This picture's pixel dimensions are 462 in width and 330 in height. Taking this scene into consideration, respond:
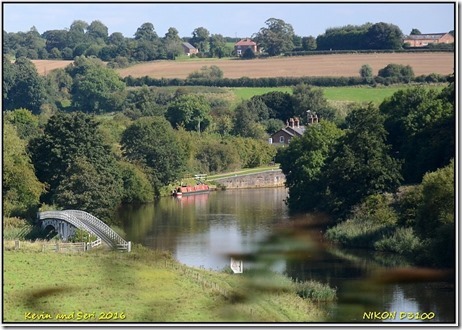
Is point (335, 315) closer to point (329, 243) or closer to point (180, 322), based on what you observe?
point (180, 322)

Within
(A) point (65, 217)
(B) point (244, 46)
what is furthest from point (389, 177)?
(B) point (244, 46)

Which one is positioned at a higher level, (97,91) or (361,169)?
(97,91)

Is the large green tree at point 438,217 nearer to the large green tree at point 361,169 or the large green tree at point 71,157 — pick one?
the large green tree at point 361,169

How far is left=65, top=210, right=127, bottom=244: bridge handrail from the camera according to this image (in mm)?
44322

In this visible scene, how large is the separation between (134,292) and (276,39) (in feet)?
252

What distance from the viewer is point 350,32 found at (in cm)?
10175

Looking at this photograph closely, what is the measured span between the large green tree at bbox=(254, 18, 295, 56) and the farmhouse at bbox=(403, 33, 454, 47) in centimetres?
1293

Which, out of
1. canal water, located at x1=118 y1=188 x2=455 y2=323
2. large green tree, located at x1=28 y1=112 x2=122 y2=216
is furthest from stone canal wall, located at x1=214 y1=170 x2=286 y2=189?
large green tree, located at x1=28 y1=112 x2=122 y2=216

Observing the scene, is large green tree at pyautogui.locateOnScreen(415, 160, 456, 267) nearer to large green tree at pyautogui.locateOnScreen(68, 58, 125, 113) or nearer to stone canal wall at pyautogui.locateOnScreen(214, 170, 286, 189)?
stone canal wall at pyautogui.locateOnScreen(214, 170, 286, 189)

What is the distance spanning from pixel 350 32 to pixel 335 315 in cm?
7058

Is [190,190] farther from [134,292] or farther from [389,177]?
[134,292]

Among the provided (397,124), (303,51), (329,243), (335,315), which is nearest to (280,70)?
(303,51)

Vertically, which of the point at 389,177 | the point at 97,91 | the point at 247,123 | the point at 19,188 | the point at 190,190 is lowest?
the point at 190,190

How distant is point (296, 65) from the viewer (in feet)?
337
